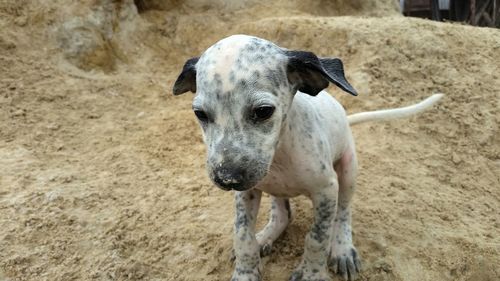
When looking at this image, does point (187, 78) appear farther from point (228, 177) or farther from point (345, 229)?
point (345, 229)

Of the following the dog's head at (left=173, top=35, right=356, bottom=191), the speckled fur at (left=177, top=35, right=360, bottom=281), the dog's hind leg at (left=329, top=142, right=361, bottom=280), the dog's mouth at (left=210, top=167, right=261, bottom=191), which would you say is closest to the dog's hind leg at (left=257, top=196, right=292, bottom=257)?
the speckled fur at (left=177, top=35, right=360, bottom=281)

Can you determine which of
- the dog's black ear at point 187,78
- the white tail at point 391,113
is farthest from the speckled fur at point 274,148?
the white tail at point 391,113

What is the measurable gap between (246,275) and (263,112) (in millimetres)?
1183

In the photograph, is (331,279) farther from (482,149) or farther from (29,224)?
(482,149)

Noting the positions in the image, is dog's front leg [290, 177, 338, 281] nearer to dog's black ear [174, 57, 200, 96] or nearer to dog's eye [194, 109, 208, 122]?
dog's eye [194, 109, 208, 122]

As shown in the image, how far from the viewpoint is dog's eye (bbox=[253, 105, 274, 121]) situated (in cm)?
232

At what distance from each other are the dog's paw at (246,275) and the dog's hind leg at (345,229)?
58 cm

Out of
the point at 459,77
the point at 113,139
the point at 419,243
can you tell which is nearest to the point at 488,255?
the point at 419,243

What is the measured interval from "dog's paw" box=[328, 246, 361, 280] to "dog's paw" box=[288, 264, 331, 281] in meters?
0.19

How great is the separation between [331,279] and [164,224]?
132 cm

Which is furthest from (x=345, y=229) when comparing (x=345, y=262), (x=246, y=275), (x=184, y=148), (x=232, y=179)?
(x=184, y=148)

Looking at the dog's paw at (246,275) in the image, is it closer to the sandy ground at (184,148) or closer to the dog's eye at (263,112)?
the sandy ground at (184,148)

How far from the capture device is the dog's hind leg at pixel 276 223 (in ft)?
11.4

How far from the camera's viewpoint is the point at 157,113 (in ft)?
18.6
